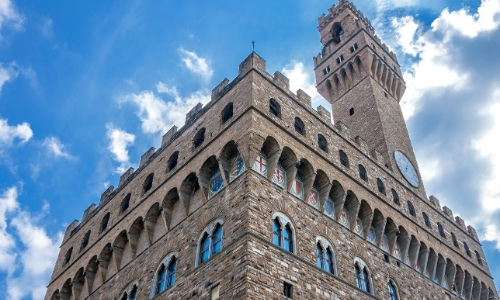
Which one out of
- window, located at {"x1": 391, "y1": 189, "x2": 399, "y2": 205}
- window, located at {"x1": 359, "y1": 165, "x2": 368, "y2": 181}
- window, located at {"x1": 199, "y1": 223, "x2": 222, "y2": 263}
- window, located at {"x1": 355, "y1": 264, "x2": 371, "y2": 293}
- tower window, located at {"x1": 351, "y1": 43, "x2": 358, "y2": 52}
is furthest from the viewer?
tower window, located at {"x1": 351, "y1": 43, "x2": 358, "y2": 52}

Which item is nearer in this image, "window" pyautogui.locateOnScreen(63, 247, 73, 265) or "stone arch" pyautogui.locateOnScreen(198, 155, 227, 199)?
"stone arch" pyautogui.locateOnScreen(198, 155, 227, 199)

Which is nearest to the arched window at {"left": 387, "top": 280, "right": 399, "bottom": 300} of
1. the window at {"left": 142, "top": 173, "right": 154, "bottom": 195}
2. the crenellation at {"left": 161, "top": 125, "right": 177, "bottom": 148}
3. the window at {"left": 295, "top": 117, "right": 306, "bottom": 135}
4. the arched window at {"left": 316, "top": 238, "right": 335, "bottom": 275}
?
the arched window at {"left": 316, "top": 238, "right": 335, "bottom": 275}

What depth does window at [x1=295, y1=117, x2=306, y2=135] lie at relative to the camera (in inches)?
722

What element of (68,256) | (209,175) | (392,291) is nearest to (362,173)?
(392,291)

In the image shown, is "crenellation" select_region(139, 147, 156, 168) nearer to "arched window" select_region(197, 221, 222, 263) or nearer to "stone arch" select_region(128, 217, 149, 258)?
"stone arch" select_region(128, 217, 149, 258)

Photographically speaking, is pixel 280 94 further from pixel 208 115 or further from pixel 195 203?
pixel 195 203

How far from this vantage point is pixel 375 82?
29.1 meters

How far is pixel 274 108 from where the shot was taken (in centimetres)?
1789

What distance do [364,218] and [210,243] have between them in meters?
7.16

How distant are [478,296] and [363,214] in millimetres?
9511

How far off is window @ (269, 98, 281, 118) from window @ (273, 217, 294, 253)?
14.8ft

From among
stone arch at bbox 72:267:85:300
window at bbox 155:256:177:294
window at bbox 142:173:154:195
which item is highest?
window at bbox 142:173:154:195

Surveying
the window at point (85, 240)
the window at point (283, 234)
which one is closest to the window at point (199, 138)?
the window at point (283, 234)

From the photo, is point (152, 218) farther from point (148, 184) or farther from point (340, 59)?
point (340, 59)
